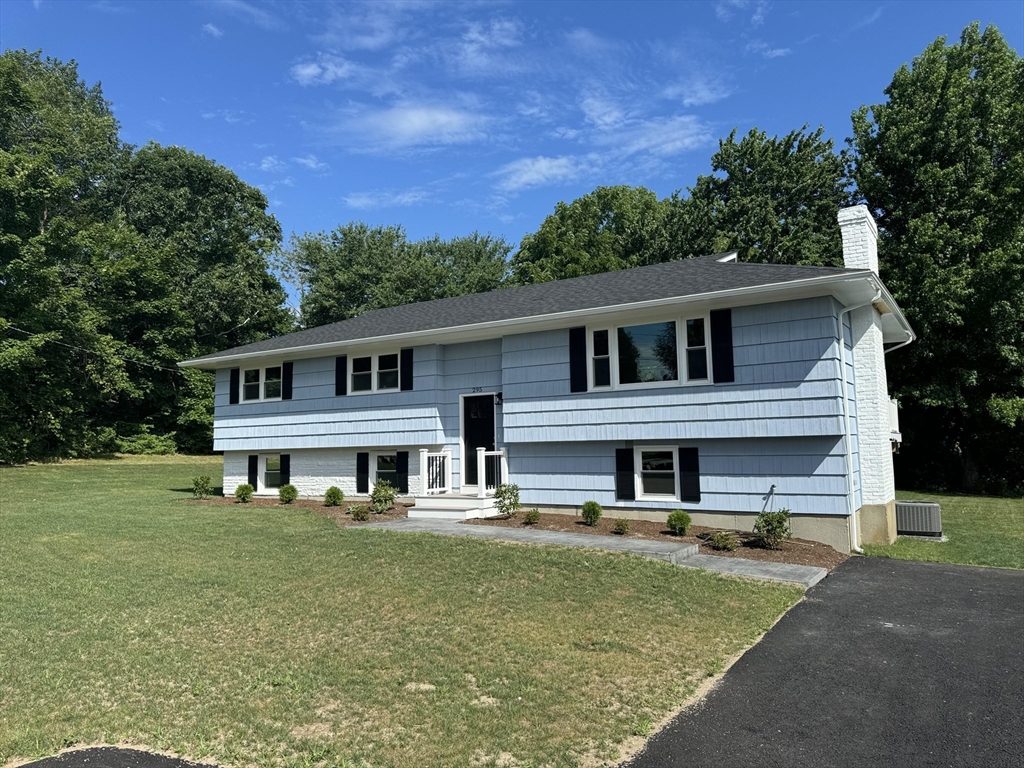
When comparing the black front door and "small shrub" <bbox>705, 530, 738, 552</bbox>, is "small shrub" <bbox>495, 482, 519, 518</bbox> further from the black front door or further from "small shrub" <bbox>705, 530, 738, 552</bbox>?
"small shrub" <bbox>705, 530, 738, 552</bbox>

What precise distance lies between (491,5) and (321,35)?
4281 millimetres

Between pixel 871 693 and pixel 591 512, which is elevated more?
pixel 591 512

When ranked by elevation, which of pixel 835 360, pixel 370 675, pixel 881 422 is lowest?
pixel 370 675

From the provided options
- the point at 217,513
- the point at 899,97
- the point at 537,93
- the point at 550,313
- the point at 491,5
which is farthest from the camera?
the point at 899,97

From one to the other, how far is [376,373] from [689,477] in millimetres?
8283

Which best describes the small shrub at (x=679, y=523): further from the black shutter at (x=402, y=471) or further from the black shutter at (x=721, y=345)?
the black shutter at (x=402, y=471)

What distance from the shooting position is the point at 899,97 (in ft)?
74.9

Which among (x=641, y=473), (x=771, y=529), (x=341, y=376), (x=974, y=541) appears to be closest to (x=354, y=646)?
(x=771, y=529)

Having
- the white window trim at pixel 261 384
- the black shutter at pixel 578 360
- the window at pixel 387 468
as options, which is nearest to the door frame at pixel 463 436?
the window at pixel 387 468

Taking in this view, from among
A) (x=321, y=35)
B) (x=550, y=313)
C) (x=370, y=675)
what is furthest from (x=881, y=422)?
(x=321, y=35)

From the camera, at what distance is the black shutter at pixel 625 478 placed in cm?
1259

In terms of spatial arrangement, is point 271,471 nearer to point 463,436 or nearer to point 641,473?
point 463,436

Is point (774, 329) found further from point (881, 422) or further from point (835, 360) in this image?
point (881, 422)

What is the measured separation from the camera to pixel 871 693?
4.88 metres
